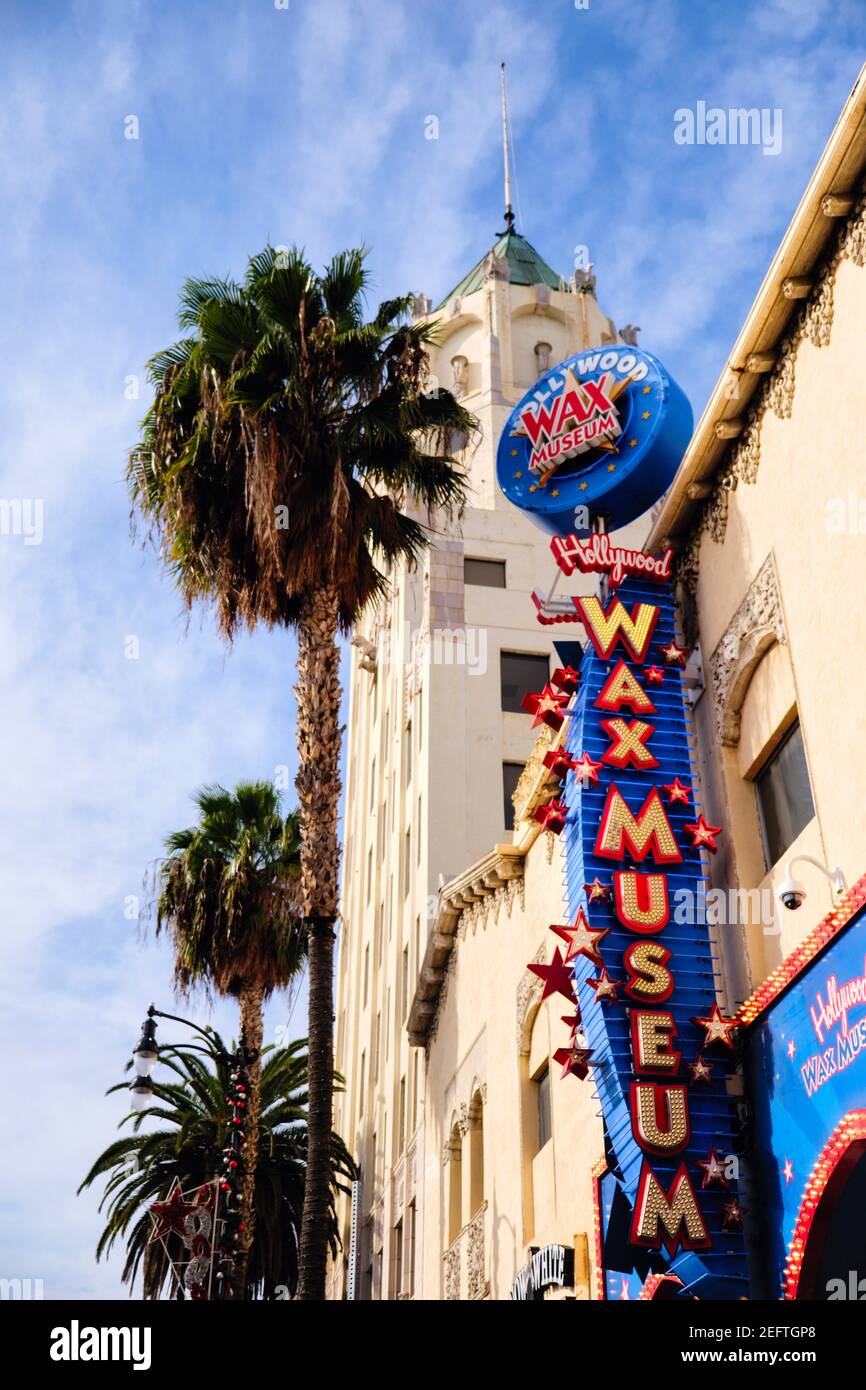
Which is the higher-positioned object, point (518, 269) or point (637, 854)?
point (518, 269)

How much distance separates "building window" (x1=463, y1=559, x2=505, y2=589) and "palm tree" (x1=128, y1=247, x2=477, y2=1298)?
16909 mm

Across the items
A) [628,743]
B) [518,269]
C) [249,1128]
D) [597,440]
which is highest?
[518,269]

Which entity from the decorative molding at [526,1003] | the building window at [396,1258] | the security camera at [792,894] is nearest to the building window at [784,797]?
the security camera at [792,894]

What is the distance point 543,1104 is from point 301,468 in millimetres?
10365

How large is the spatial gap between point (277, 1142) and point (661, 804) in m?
24.7

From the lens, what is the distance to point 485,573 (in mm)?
Result: 38875

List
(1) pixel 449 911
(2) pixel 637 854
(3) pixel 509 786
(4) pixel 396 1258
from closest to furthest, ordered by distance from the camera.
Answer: (2) pixel 637 854, (1) pixel 449 911, (4) pixel 396 1258, (3) pixel 509 786

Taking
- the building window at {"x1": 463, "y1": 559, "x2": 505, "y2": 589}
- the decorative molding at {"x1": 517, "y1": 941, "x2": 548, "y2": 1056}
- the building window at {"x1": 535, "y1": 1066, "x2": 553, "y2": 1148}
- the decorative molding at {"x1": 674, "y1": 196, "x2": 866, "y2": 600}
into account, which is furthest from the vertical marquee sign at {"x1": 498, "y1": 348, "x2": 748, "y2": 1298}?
the building window at {"x1": 463, "y1": 559, "x2": 505, "y2": 589}

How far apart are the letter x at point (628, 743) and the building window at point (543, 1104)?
265 inches

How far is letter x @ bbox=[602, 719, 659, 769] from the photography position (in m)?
16.0

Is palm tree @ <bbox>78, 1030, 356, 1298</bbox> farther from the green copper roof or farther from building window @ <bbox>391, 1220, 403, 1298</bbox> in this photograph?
the green copper roof

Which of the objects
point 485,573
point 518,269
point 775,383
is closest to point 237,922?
point 485,573

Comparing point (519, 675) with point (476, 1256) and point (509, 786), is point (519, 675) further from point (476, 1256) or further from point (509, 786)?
point (476, 1256)
